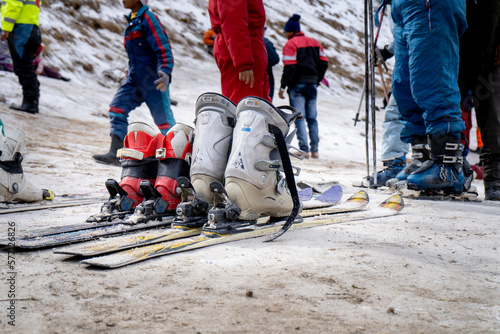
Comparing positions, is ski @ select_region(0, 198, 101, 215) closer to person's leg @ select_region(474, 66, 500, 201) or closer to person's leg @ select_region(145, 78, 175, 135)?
person's leg @ select_region(145, 78, 175, 135)

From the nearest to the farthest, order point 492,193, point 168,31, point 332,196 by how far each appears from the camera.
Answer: point 332,196, point 492,193, point 168,31

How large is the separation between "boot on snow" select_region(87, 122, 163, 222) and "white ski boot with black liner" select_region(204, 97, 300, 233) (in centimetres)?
64

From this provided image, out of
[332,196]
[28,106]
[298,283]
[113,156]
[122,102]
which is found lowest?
[298,283]

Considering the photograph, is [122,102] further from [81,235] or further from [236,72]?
[81,235]

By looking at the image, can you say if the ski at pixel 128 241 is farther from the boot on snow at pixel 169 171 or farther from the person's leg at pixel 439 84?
the person's leg at pixel 439 84

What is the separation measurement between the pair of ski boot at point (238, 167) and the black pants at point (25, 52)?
6.23 metres

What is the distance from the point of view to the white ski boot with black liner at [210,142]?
94.6 inches

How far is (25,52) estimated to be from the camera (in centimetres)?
765

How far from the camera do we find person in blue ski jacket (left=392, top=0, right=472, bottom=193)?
362cm

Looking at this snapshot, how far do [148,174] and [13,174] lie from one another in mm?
1083

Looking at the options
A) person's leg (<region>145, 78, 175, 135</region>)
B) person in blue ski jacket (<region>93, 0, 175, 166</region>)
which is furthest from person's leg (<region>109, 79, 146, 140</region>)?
person's leg (<region>145, 78, 175, 135</region>)

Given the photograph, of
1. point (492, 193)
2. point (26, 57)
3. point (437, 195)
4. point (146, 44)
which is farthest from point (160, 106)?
point (26, 57)

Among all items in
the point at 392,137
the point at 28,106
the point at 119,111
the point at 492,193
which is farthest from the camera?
the point at 28,106

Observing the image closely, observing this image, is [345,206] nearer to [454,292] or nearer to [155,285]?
[454,292]
